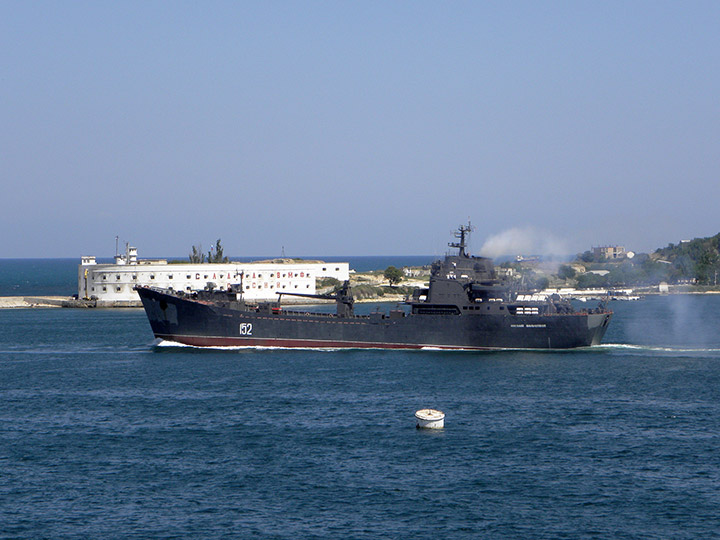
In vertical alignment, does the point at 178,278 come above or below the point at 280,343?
above

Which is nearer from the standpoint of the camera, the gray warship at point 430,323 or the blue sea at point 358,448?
the blue sea at point 358,448

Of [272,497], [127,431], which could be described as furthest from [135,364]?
[272,497]

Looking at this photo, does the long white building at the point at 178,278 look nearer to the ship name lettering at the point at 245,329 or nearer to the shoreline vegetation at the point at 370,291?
the shoreline vegetation at the point at 370,291

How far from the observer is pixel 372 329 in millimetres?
68250

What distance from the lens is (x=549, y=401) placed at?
46.5m

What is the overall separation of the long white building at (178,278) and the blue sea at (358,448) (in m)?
55.1

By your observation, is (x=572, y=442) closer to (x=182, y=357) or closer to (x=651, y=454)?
(x=651, y=454)

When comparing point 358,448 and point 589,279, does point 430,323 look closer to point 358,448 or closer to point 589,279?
point 358,448

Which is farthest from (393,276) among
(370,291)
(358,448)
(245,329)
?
(358,448)

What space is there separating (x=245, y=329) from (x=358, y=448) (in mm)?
33650

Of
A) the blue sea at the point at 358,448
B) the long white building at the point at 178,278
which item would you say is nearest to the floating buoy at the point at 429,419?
the blue sea at the point at 358,448

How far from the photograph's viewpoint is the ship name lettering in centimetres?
6838

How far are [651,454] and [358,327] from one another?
3518 centimetres

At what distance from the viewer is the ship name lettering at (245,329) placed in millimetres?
68375
